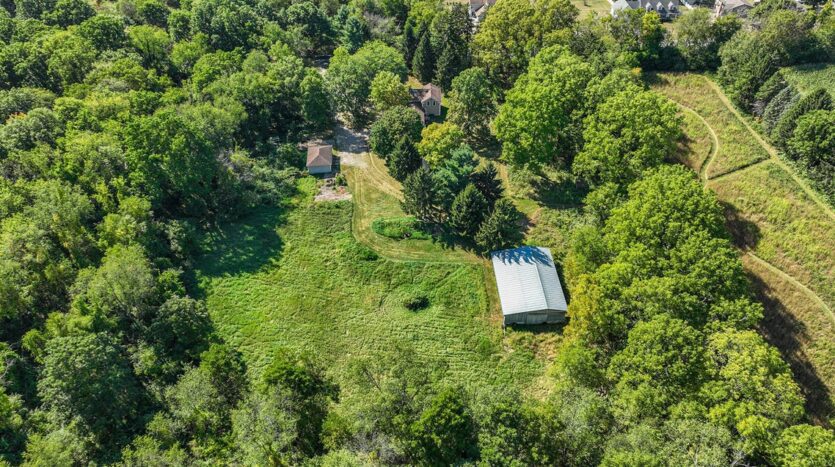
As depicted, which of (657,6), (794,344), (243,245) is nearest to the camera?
(794,344)

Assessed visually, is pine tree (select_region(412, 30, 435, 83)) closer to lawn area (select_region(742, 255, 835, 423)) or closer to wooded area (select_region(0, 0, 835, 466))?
wooded area (select_region(0, 0, 835, 466))

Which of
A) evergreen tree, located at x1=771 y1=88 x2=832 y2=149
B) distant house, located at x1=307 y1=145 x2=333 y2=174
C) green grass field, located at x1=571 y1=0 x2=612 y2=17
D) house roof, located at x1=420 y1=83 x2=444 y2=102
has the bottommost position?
distant house, located at x1=307 y1=145 x2=333 y2=174

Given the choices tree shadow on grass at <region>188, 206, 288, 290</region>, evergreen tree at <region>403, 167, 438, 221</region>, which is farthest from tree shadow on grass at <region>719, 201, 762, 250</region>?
tree shadow on grass at <region>188, 206, 288, 290</region>

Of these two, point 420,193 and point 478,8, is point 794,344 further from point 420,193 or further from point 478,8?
point 478,8

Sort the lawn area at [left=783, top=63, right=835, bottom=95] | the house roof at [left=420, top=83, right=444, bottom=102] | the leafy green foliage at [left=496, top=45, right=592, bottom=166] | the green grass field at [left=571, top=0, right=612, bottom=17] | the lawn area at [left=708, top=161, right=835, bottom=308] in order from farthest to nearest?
the green grass field at [left=571, top=0, right=612, bottom=17], the house roof at [left=420, top=83, right=444, bottom=102], the leafy green foliage at [left=496, top=45, right=592, bottom=166], the lawn area at [left=783, top=63, right=835, bottom=95], the lawn area at [left=708, top=161, right=835, bottom=308]

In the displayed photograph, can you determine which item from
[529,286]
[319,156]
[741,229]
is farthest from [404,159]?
[741,229]

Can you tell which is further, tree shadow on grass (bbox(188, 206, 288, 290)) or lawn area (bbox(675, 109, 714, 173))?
lawn area (bbox(675, 109, 714, 173))

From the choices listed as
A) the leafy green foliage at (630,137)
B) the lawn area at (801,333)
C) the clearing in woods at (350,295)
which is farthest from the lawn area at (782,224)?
the clearing in woods at (350,295)
